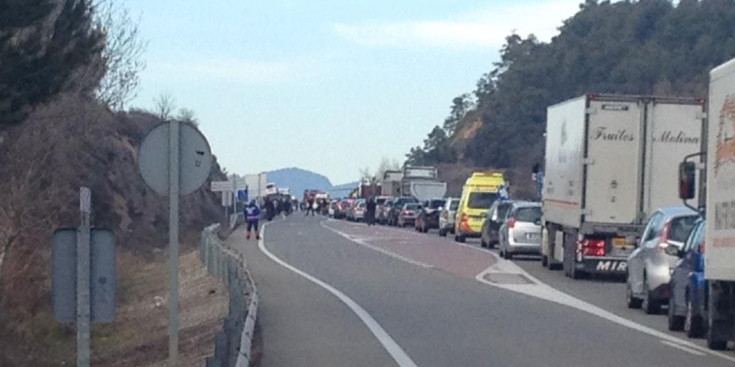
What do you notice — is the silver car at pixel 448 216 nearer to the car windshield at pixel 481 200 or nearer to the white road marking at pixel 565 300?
the car windshield at pixel 481 200

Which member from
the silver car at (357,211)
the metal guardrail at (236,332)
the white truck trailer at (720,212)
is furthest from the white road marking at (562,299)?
the silver car at (357,211)

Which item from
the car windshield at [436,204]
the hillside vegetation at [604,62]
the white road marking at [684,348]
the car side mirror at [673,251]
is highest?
the hillside vegetation at [604,62]

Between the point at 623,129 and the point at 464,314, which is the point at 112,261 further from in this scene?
the point at 623,129

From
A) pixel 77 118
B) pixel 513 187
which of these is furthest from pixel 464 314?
pixel 513 187

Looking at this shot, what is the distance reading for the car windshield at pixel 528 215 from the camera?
4219 cm

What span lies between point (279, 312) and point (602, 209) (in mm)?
9814

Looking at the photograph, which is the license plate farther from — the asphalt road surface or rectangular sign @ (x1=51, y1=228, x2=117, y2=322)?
rectangular sign @ (x1=51, y1=228, x2=117, y2=322)

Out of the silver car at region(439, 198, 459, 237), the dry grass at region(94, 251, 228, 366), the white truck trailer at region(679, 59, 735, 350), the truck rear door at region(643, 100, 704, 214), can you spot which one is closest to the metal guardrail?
the dry grass at region(94, 251, 228, 366)

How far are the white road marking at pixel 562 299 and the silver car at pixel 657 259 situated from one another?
0.63 m

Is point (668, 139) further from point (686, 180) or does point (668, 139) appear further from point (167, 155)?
point (167, 155)

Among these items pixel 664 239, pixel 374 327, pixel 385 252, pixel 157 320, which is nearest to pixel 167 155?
pixel 374 327

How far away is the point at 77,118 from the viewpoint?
40438mm

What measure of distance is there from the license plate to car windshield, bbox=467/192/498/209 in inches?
970

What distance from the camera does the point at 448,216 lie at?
2574 inches
